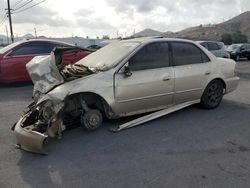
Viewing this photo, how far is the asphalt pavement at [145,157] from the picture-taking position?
142 inches

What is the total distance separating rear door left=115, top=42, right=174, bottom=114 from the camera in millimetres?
5305

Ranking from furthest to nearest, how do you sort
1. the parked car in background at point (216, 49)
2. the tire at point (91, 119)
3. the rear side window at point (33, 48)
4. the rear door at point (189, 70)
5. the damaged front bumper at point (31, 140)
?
the parked car in background at point (216, 49) → the rear side window at point (33, 48) → the rear door at point (189, 70) → the tire at point (91, 119) → the damaged front bumper at point (31, 140)

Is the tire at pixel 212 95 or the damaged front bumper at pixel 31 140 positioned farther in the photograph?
the tire at pixel 212 95

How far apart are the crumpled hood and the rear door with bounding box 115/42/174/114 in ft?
3.40

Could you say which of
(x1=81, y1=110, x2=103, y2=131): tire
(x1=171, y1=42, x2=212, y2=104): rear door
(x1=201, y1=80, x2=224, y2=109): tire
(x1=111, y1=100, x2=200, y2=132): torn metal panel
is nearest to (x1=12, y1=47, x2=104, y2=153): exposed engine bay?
(x1=81, y1=110, x2=103, y2=131): tire

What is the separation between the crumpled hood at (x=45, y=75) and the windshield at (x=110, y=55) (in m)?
0.72

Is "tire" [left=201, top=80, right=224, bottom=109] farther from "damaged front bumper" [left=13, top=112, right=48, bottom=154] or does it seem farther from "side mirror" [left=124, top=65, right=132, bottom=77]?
"damaged front bumper" [left=13, top=112, right=48, bottom=154]

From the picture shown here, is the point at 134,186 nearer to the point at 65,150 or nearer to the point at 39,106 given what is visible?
the point at 65,150

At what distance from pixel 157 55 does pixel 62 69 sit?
1.80 metres

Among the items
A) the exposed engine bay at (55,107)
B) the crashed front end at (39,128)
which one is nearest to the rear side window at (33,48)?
the exposed engine bay at (55,107)

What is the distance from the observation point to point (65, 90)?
4809 millimetres

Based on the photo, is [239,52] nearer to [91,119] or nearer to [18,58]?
[18,58]

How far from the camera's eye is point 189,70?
6078 millimetres

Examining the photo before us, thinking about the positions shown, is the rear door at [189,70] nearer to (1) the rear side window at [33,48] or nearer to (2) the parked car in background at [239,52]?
(1) the rear side window at [33,48]
